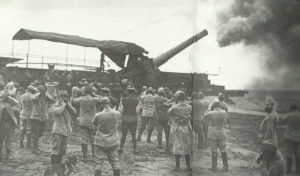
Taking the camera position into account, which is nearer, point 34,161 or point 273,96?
point 273,96

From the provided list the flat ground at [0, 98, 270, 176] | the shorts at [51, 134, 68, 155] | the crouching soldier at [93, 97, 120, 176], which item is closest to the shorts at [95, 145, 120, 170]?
the crouching soldier at [93, 97, 120, 176]

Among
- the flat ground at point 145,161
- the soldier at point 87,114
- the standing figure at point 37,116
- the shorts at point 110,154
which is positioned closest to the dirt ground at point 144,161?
the flat ground at point 145,161

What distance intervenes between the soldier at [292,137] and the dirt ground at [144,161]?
952 mm

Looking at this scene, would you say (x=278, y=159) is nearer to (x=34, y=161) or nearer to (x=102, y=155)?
(x=102, y=155)

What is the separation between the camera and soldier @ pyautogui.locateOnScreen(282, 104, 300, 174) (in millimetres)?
7398

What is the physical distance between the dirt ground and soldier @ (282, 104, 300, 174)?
952 mm

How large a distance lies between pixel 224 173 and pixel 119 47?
7.66m

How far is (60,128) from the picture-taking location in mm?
7098

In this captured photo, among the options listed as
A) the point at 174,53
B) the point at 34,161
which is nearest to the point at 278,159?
the point at 34,161

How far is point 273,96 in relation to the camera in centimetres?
711

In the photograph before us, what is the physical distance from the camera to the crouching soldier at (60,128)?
7027 millimetres

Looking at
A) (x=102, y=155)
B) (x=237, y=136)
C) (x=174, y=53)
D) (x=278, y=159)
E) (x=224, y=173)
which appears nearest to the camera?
(x=278, y=159)

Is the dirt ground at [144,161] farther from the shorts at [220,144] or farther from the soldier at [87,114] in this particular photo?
the soldier at [87,114]

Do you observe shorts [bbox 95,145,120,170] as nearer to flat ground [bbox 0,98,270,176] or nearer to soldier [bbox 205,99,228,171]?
flat ground [bbox 0,98,270,176]
